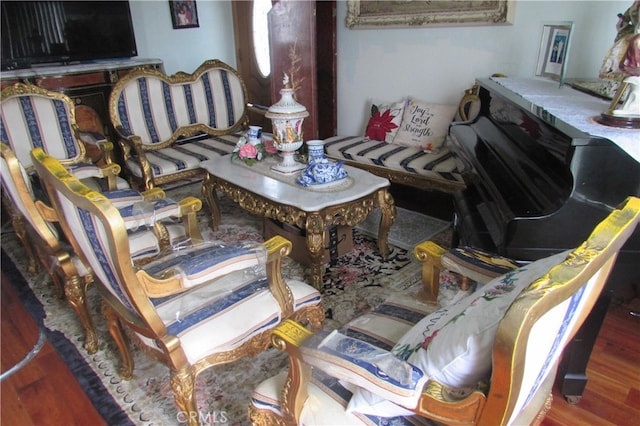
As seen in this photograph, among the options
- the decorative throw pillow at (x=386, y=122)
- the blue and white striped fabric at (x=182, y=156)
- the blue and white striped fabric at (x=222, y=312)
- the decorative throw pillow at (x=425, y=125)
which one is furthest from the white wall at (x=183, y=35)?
the blue and white striped fabric at (x=222, y=312)

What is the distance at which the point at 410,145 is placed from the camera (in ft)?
10.7

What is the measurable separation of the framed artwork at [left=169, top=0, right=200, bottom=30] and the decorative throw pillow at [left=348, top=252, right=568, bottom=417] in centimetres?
489

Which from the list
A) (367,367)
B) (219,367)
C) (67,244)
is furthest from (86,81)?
(367,367)

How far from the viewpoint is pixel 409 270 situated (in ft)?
8.04

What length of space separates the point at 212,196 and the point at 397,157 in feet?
4.22

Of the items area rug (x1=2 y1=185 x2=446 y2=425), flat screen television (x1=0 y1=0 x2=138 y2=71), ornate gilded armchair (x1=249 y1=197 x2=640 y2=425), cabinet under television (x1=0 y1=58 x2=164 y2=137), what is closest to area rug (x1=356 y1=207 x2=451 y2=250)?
area rug (x1=2 y1=185 x2=446 y2=425)

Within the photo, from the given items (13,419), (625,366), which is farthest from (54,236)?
(625,366)

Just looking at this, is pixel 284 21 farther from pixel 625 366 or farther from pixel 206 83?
pixel 625 366

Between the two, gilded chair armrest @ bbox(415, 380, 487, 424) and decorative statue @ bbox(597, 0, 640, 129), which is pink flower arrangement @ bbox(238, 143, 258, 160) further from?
gilded chair armrest @ bbox(415, 380, 487, 424)

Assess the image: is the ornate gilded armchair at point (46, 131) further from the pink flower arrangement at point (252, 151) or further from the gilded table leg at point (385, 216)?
the gilded table leg at point (385, 216)

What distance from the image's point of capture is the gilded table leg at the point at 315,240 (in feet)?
6.98

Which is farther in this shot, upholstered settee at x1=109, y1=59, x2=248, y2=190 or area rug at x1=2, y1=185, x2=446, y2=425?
upholstered settee at x1=109, y1=59, x2=248, y2=190

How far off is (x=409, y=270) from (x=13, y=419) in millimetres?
1891

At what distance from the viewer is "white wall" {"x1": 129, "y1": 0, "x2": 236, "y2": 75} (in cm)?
466
